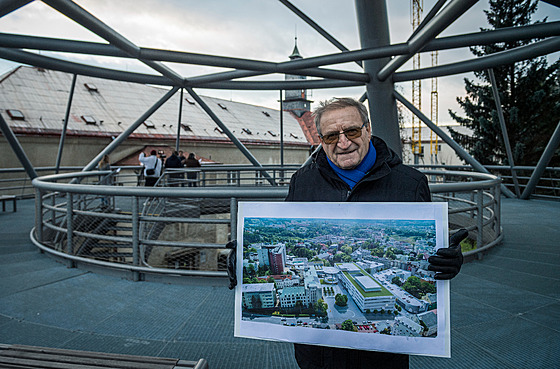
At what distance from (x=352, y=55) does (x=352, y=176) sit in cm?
924

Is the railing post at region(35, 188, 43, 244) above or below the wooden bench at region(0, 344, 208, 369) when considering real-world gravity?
above

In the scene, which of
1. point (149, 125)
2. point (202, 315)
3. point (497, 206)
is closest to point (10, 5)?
point (202, 315)

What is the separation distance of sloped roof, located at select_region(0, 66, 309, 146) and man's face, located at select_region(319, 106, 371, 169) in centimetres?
2887

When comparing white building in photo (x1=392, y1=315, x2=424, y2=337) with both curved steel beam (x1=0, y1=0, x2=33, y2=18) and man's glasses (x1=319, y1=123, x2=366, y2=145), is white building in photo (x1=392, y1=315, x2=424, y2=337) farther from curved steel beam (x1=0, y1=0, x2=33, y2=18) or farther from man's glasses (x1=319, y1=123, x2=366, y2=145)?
curved steel beam (x1=0, y1=0, x2=33, y2=18)

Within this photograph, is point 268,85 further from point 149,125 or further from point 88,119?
point 149,125

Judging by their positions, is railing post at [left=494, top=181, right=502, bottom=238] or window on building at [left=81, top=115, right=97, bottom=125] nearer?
railing post at [left=494, top=181, right=502, bottom=238]

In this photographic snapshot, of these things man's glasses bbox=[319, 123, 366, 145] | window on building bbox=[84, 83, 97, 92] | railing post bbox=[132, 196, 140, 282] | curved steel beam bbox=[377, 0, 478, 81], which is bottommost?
railing post bbox=[132, 196, 140, 282]

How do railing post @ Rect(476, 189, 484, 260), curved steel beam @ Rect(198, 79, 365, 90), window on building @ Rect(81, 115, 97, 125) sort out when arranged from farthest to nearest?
window on building @ Rect(81, 115, 97, 125), curved steel beam @ Rect(198, 79, 365, 90), railing post @ Rect(476, 189, 484, 260)

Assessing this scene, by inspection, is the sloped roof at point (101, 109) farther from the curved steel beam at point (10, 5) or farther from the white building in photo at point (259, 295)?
the white building in photo at point (259, 295)

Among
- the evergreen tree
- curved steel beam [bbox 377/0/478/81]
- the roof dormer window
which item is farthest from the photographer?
the roof dormer window

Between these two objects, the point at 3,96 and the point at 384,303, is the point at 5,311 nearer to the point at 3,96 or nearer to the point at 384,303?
the point at 384,303

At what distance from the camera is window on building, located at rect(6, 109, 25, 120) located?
88.3ft

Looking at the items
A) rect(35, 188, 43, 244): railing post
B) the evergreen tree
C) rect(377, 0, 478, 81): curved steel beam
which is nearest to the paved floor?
rect(35, 188, 43, 244): railing post

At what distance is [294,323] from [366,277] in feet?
1.42
